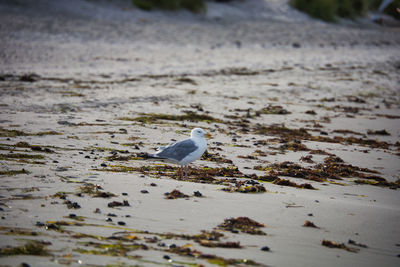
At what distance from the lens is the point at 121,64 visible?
15.2 metres

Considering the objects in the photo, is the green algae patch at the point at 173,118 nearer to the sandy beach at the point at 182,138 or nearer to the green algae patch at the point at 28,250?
the sandy beach at the point at 182,138

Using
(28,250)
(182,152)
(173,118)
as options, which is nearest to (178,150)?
(182,152)

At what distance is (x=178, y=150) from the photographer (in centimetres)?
623

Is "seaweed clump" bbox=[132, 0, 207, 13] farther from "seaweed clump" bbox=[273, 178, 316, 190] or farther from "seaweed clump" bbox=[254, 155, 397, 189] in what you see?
"seaweed clump" bbox=[273, 178, 316, 190]

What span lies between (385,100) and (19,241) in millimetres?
11974

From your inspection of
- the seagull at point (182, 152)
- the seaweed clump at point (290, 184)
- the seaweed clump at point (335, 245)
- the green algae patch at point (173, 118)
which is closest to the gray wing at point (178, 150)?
the seagull at point (182, 152)

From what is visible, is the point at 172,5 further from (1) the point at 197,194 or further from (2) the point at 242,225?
(2) the point at 242,225

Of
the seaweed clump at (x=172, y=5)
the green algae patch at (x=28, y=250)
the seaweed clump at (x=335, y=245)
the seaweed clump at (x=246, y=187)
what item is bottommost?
the green algae patch at (x=28, y=250)

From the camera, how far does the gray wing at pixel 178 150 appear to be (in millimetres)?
6172

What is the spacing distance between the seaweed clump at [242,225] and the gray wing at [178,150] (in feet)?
5.08

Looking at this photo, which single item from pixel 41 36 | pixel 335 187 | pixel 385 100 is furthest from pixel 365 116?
pixel 41 36

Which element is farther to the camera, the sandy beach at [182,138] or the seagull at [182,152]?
the seagull at [182,152]

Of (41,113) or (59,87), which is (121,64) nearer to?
(59,87)

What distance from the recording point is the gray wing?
20.2 ft
